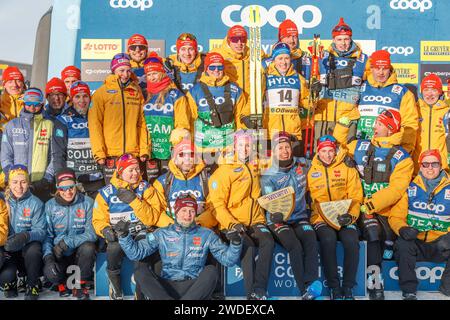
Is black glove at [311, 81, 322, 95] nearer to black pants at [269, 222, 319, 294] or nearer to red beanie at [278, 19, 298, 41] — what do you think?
red beanie at [278, 19, 298, 41]

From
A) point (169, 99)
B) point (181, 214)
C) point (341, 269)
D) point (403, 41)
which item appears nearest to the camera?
point (181, 214)

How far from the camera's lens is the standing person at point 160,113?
7.92 meters

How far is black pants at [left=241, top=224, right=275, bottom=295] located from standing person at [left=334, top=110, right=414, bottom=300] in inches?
39.5

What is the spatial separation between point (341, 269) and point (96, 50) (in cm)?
425

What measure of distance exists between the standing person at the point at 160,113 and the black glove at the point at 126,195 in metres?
0.86

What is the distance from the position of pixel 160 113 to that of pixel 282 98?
4.14 feet

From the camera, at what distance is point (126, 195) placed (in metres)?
7.05

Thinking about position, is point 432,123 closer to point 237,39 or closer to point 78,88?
point 237,39

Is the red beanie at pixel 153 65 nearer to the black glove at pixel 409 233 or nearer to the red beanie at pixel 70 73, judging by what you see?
the red beanie at pixel 70 73

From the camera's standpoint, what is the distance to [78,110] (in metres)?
8.11

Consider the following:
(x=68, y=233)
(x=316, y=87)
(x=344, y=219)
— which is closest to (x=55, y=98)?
(x=68, y=233)
